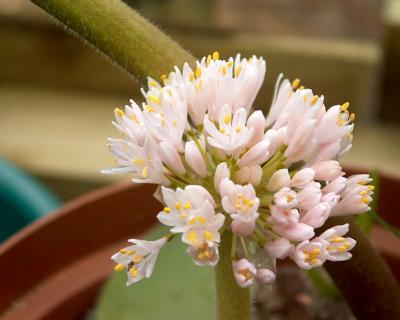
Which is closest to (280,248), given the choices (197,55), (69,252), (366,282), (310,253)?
(310,253)

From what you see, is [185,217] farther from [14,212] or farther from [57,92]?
[57,92]

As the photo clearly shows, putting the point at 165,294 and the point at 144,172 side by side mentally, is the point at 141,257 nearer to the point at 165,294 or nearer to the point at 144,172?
the point at 144,172

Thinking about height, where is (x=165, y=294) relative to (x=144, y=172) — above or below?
below

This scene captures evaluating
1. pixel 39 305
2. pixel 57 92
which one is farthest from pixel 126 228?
pixel 57 92

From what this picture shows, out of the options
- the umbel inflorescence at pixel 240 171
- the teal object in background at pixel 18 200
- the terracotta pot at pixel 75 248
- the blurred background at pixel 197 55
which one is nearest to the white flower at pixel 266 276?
the umbel inflorescence at pixel 240 171

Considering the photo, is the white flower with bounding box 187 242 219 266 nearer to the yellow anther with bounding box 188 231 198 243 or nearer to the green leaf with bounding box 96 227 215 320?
the yellow anther with bounding box 188 231 198 243

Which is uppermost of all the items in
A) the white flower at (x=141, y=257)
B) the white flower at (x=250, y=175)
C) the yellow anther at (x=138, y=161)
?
the yellow anther at (x=138, y=161)

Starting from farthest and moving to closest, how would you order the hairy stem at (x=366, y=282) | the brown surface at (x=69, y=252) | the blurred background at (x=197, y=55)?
the blurred background at (x=197, y=55), the brown surface at (x=69, y=252), the hairy stem at (x=366, y=282)

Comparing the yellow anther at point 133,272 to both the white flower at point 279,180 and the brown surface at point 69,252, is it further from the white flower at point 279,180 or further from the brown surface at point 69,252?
the brown surface at point 69,252
